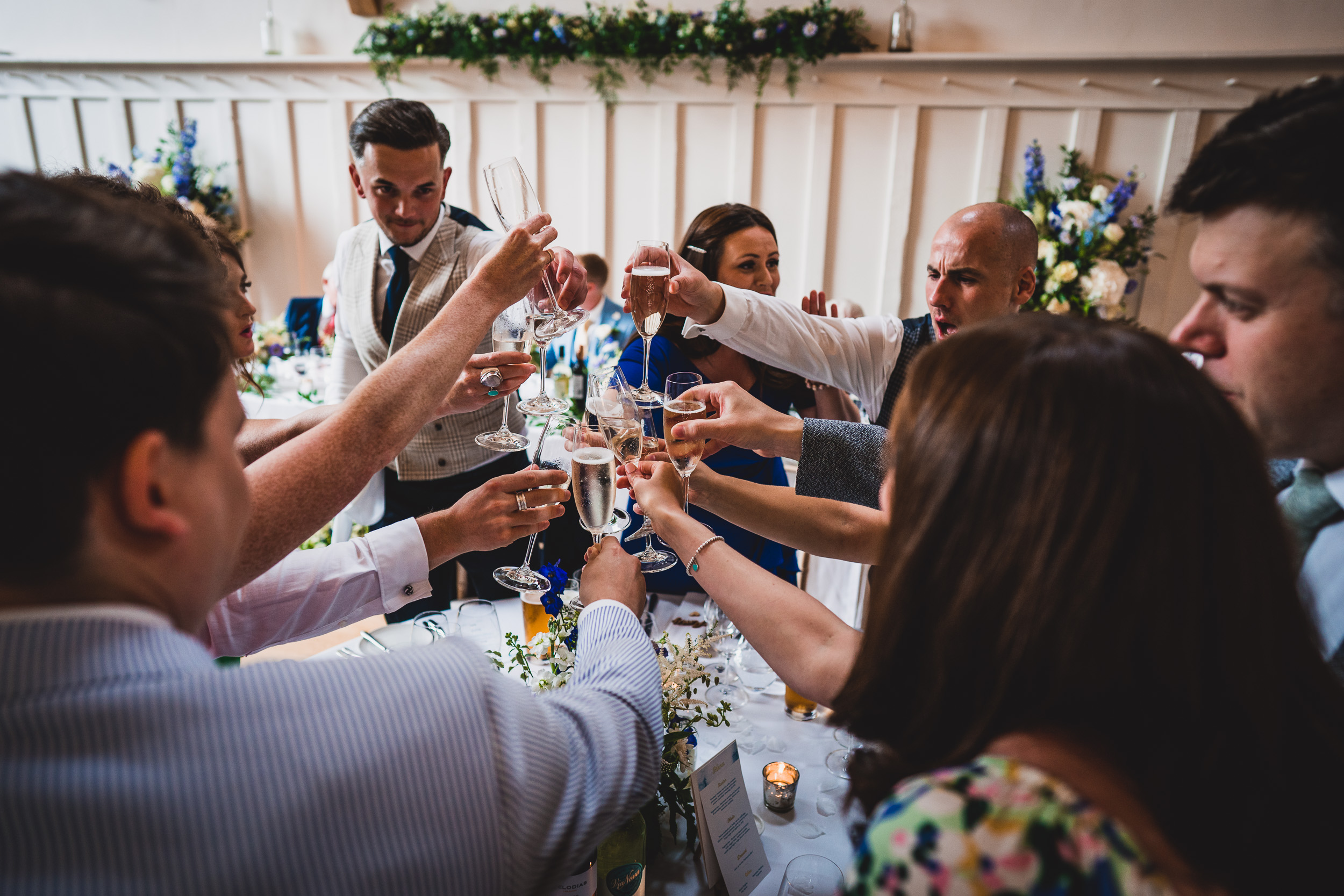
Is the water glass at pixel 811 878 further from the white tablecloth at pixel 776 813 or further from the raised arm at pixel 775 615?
the raised arm at pixel 775 615

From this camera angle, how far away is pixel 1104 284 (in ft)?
12.3

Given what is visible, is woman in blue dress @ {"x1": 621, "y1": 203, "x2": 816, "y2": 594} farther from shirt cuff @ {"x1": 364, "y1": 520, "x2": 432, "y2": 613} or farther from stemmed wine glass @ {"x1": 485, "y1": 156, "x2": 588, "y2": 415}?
shirt cuff @ {"x1": 364, "y1": 520, "x2": 432, "y2": 613}

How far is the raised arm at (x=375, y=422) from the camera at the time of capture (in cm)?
113

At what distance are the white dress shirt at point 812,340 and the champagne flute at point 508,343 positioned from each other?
0.68 m

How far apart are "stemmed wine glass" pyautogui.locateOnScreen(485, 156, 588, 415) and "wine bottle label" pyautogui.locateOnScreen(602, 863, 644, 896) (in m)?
0.79

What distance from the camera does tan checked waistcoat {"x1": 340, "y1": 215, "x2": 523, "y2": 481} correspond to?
9.01 feet

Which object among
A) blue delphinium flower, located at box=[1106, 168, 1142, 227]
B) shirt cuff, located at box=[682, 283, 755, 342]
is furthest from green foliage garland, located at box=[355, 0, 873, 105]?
shirt cuff, located at box=[682, 283, 755, 342]

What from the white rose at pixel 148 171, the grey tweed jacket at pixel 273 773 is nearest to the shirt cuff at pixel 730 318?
the grey tweed jacket at pixel 273 773

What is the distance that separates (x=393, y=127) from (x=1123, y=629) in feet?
8.43

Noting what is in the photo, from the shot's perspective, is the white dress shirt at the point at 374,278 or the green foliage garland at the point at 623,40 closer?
the white dress shirt at the point at 374,278

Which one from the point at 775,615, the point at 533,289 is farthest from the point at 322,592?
the point at 775,615

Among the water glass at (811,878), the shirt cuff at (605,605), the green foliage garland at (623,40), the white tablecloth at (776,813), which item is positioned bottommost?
the white tablecloth at (776,813)

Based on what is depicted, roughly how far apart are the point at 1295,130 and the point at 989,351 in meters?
0.52

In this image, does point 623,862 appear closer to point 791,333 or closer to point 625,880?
point 625,880
